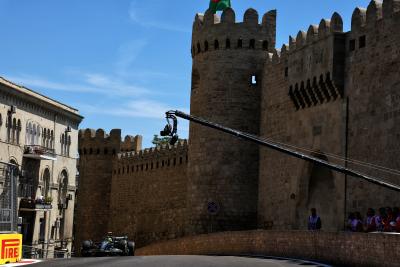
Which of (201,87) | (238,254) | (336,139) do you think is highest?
(201,87)

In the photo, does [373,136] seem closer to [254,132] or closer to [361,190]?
[361,190]

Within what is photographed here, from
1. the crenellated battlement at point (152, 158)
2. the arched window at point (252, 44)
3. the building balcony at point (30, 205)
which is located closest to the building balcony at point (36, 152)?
the building balcony at point (30, 205)

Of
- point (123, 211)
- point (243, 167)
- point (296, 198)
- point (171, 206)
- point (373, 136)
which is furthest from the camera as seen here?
point (123, 211)

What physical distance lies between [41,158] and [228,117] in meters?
14.2

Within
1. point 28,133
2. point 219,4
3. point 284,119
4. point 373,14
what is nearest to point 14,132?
point 28,133

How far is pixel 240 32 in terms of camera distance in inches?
1292

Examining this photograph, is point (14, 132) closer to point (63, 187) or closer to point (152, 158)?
point (152, 158)

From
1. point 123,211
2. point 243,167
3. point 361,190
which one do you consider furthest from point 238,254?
point 123,211

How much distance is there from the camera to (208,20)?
33469 millimetres

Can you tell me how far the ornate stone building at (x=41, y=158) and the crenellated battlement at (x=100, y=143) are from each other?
847 millimetres

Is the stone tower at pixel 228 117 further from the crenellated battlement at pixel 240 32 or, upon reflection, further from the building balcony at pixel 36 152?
the building balcony at pixel 36 152

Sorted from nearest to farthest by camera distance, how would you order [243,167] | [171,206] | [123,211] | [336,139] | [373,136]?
[373,136] → [336,139] → [243,167] → [171,206] → [123,211]

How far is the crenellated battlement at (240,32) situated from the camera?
32.8 metres

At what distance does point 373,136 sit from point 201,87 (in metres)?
10.2
